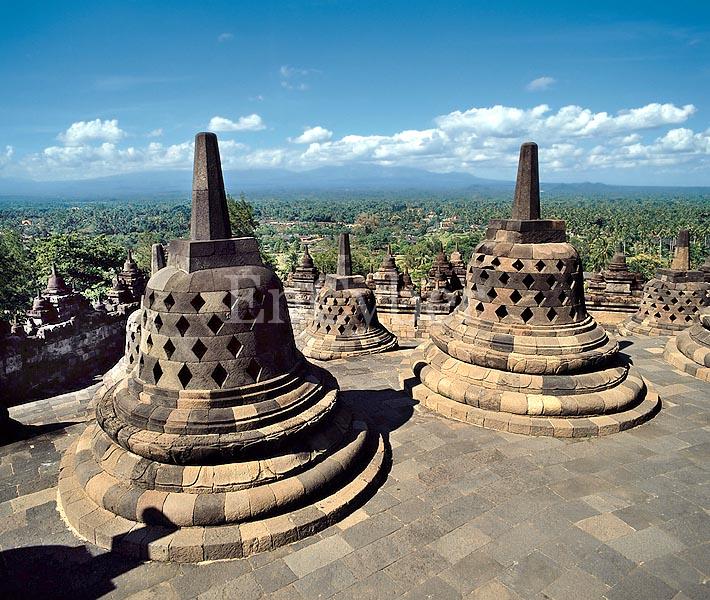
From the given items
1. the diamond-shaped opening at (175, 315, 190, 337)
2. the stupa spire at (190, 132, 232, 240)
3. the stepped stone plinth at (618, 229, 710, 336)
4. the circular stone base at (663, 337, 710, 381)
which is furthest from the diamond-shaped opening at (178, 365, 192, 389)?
the stepped stone plinth at (618, 229, 710, 336)

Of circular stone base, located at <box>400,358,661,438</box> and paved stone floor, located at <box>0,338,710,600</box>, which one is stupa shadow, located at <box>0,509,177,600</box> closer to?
paved stone floor, located at <box>0,338,710,600</box>

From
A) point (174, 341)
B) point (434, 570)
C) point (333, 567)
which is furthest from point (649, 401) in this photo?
point (174, 341)

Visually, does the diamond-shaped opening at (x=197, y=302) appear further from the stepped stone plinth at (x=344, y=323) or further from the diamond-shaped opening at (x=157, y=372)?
the stepped stone plinth at (x=344, y=323)

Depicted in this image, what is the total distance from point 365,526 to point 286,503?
73cm

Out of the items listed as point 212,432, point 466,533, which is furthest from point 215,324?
point 466,533

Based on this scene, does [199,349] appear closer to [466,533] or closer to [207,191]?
[207,191]

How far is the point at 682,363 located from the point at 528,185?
439 centimetres

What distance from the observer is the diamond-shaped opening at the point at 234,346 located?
4621mm

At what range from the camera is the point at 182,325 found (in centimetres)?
457

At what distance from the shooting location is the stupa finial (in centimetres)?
1156

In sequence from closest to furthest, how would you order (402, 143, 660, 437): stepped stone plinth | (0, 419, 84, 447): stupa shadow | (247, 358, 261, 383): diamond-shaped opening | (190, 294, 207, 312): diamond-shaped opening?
(190, 294, 207, 312): diamond-shaped opening, (247, 358, 261, 383): diamond-shaped opening, (0, 419, 84, 447): stupa shadow, (402, 143, 660, 437): stepped stone plinth

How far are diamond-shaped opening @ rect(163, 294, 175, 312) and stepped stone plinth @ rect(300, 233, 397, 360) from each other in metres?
6.23

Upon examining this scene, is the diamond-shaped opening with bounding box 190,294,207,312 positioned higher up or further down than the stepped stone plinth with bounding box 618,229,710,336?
higher up

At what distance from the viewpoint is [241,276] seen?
4.72 meters
